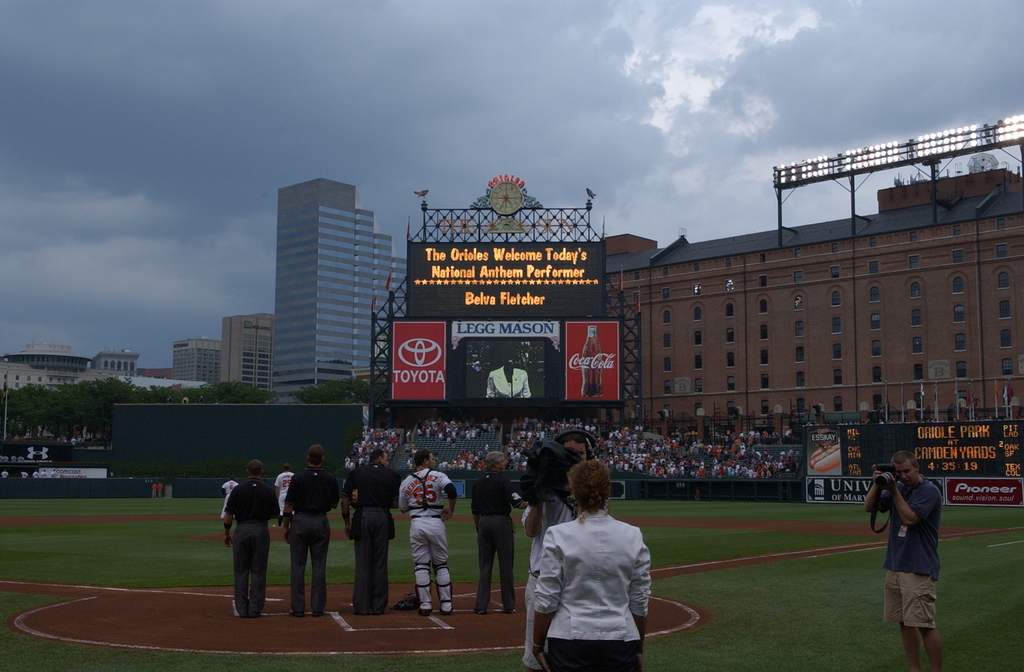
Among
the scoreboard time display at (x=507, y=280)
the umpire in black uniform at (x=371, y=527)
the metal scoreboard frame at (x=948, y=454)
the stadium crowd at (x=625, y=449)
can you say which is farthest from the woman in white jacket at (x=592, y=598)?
the scoreboard time display at (x=507, y=280)

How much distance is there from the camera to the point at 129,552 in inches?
886

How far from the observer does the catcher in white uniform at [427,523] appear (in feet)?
41.1

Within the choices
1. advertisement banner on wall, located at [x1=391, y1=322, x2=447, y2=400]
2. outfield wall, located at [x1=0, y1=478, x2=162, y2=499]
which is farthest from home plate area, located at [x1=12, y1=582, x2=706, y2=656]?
advertisement banner on wall, located at [x1=391, y1=322, x2=447, y2=400]

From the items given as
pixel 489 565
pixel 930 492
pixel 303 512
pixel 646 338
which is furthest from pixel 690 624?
pixel 646 338

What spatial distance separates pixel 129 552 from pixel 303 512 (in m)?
11.7

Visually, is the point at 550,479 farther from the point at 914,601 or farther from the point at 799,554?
the point at 799,554

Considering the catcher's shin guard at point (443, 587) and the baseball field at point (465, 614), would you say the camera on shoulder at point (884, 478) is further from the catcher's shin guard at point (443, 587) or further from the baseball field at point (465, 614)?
the catcher's shin guard at point (443, 587)

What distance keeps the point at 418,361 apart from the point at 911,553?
Answer: 60249 millimetres

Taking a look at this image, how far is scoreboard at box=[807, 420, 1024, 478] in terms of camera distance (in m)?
37.6

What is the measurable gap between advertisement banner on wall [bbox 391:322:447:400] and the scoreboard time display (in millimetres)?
2297

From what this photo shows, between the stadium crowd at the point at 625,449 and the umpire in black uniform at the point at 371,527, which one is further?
the stadium crowd at the point at 625,449

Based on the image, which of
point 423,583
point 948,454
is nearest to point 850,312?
point 948,454

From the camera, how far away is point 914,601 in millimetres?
8617

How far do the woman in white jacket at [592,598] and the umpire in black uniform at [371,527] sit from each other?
295 inches
